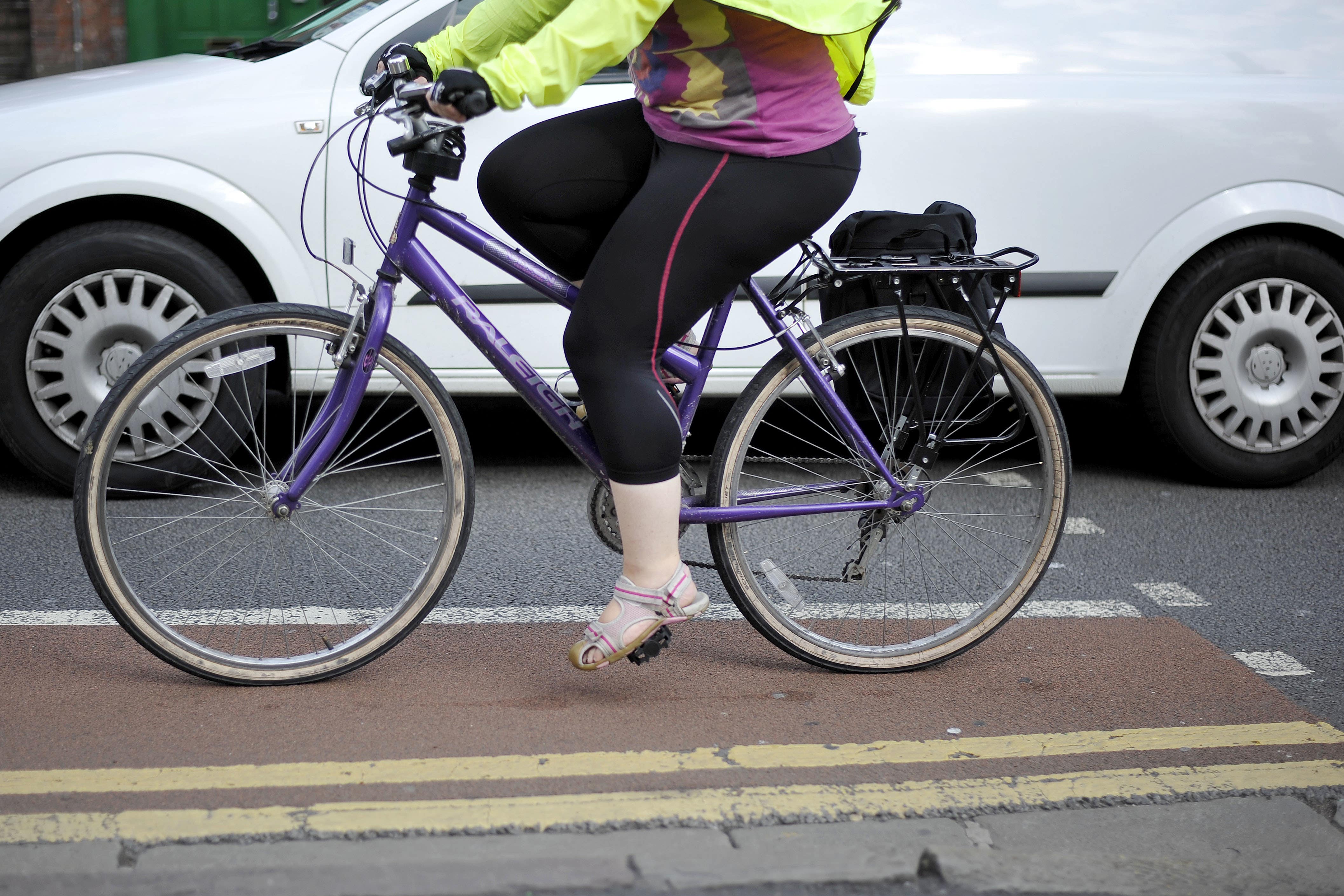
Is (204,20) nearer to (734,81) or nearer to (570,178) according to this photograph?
(570,178)

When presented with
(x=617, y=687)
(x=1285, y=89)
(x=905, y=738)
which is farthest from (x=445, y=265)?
(x=1285, y=89)

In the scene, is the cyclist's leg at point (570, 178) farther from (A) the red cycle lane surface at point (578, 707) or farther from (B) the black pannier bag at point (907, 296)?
(A) the red cycle lane surface at point (578, 707)

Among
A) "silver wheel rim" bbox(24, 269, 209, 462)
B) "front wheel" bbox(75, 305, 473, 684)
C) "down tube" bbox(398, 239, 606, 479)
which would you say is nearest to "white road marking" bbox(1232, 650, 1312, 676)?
"down tube" bbox(398, 239, 606, 479)

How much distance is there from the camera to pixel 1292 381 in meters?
4.65

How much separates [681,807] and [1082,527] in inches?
87.8

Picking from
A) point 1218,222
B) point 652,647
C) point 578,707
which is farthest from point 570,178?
point 1218,222

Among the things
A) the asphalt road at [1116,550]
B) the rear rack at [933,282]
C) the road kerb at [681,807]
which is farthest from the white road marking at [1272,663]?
the rear rack at [933,282]

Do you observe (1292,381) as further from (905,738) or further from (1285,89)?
(905,738)

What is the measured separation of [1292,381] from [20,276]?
13.3ft

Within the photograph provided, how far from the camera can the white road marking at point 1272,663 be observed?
3197mm

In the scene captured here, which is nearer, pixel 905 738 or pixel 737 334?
pixel 905 738

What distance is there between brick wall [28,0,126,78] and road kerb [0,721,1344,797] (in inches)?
282

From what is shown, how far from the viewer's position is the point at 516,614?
3.50m

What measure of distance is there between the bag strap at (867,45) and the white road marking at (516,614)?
1.21 meters
